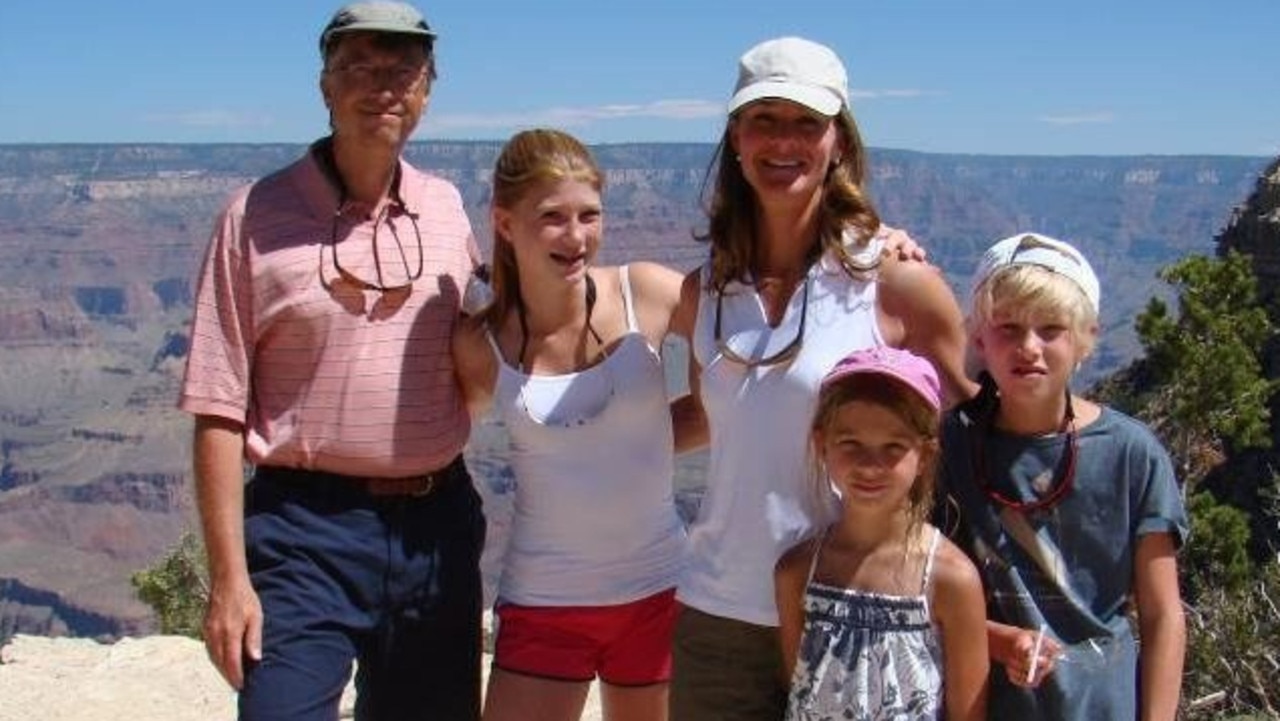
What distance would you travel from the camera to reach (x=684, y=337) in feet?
14.2

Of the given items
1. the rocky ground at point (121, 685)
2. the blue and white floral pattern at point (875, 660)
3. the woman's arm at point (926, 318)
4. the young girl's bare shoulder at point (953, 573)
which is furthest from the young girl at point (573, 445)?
the rocky ground at point (121, 685)

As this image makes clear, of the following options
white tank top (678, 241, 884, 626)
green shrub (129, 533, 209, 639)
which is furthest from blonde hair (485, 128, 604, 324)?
green shrub (129, 533, 209, 639)

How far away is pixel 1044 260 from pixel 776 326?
72 centimetres

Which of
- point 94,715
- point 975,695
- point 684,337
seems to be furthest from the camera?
point 94,715

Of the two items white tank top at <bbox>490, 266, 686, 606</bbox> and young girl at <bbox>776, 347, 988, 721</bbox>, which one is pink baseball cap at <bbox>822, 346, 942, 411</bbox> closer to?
young girl at <bbox>776, 347, 988, 721</bbox>

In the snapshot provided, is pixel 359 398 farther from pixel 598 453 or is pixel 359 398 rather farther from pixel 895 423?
pixel 895 423

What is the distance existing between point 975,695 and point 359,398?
2068mm

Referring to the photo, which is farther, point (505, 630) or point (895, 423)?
point (505, 630)

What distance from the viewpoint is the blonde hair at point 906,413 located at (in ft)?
11.7

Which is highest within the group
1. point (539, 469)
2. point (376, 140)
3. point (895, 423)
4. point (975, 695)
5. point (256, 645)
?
point (376, 140)

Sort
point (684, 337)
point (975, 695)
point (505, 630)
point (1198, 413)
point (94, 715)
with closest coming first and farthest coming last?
point (975, 695) < point (684, 337) < point (505, 630) < point (94, 715) < point (1198, 413)

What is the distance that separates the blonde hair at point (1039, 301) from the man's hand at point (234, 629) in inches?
91.0

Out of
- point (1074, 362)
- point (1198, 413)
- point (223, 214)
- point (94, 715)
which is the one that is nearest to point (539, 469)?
point (223, 214)

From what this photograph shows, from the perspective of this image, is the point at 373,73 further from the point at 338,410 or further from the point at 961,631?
the point at 961,631
